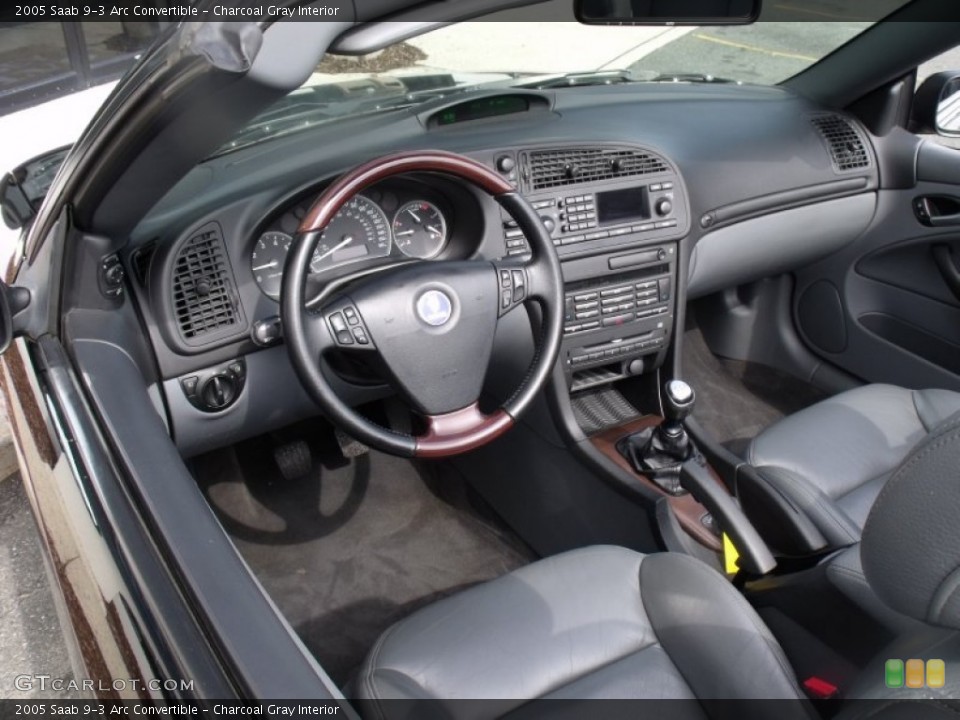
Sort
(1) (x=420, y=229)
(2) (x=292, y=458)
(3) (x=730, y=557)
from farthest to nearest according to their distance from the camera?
(2) (x=292, y=458), (1) (x=420, y=229), (3) (x=730, y=557)

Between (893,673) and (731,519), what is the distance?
36.7 inches

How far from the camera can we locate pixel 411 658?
1.52 m

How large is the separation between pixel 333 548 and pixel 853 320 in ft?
6.58

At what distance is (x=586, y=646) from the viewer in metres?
1.58

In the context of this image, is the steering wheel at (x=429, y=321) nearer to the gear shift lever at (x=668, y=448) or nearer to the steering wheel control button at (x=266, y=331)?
the steering wheel control button at (x=266, y=331)

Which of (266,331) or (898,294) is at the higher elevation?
(266,331)

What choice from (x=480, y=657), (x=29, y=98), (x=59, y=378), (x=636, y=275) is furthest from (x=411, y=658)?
(x=29, y=98)

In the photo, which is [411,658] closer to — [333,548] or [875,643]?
[875,643]

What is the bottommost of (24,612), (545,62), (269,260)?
(24,612)

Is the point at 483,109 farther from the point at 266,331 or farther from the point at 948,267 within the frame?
the point at 948,267

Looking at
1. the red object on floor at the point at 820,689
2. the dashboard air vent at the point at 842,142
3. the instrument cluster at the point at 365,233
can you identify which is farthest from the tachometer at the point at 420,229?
the dashboard air vent at the point at 842,142

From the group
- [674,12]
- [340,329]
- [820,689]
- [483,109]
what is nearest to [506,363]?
[483,109]

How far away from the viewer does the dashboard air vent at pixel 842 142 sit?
2910mm

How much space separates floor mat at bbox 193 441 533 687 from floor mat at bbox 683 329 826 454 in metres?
0.94
